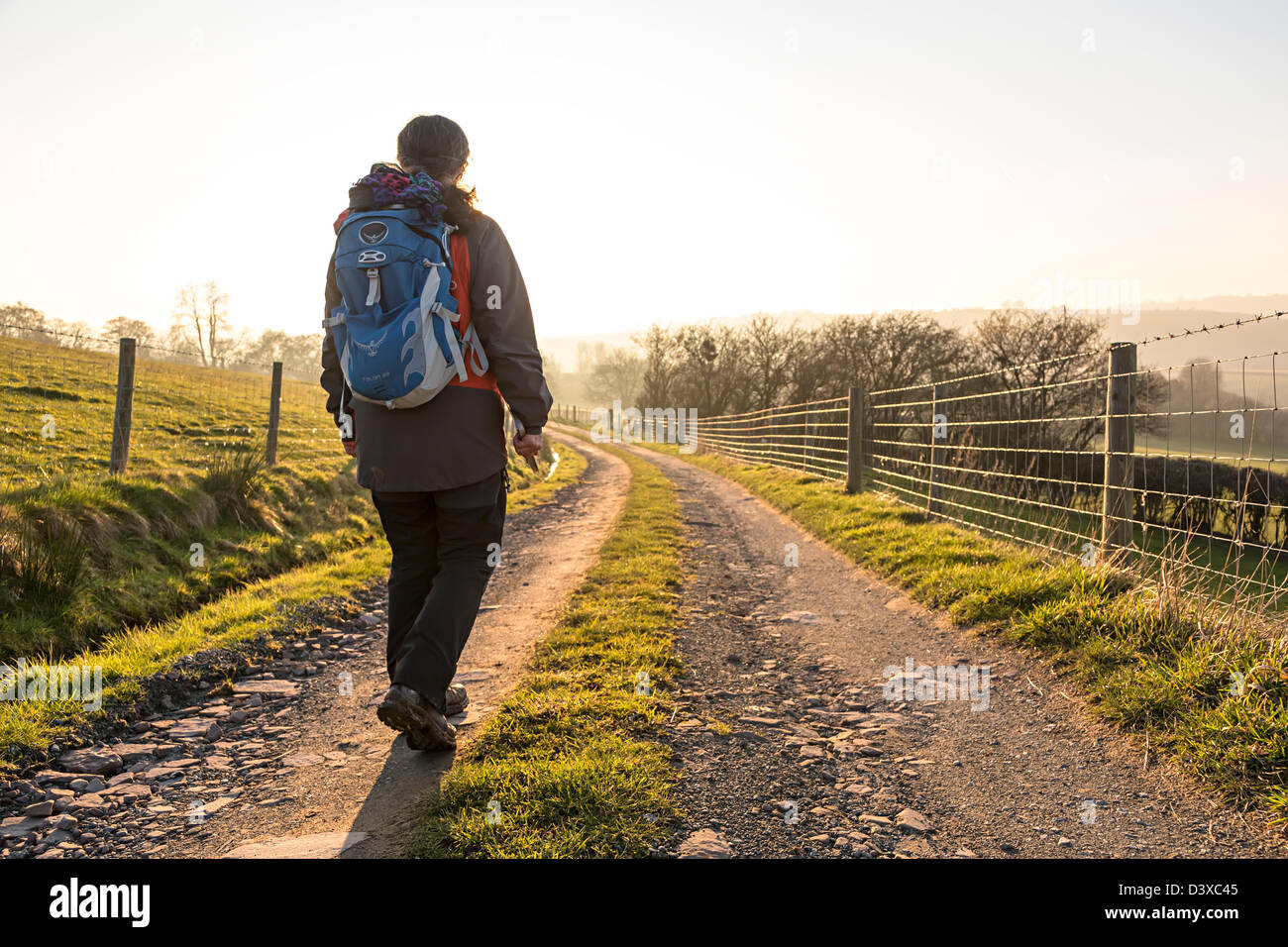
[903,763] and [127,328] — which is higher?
[127,328]

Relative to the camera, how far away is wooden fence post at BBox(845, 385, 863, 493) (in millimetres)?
11719

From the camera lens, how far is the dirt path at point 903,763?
90.0 inches

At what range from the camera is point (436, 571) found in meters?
2.98

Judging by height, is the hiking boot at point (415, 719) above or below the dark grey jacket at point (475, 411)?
below

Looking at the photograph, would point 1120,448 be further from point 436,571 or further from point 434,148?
point 434,148

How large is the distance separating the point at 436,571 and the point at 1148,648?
135 inches

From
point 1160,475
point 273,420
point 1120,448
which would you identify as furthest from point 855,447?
point 273,420

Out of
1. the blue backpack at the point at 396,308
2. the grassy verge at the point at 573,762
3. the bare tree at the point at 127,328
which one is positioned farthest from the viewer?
the bare tree at the point at 127,328

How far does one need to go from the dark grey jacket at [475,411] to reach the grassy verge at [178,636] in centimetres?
182

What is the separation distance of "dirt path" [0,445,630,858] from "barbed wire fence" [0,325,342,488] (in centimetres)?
392

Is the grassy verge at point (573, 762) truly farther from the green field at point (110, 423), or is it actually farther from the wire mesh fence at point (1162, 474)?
the green field at point (110, 423)

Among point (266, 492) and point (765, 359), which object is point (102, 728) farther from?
point (765, 359)

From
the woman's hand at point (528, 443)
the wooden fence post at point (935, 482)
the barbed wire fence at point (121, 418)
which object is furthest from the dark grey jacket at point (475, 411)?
the wooden fence post at point (935, 482)
